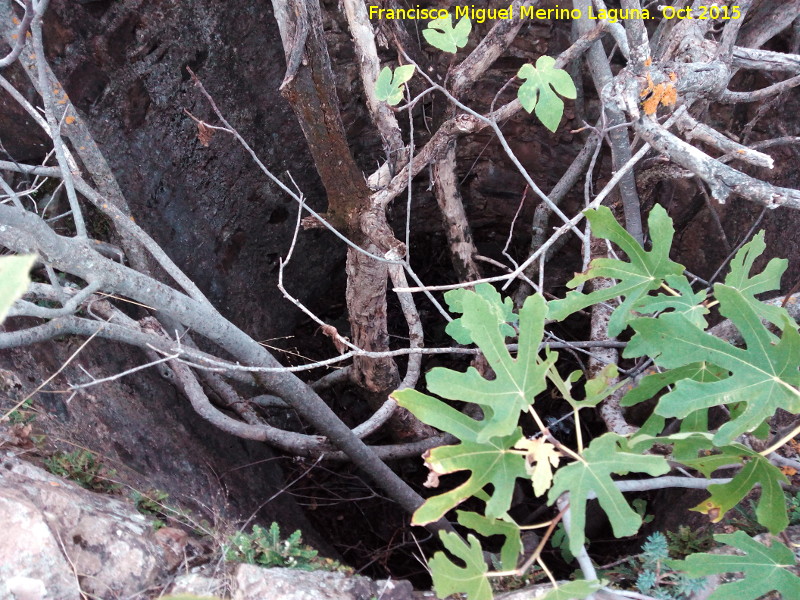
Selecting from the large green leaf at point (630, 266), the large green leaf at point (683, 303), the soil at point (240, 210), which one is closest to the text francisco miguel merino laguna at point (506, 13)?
the soil at point (240, 210)

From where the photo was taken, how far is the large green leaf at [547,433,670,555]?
896 millimetres

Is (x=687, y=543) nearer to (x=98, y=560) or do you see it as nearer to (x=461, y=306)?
(x=461, y=306)

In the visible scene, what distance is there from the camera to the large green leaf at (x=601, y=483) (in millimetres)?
896

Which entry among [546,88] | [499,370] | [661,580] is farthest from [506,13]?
[661,580]

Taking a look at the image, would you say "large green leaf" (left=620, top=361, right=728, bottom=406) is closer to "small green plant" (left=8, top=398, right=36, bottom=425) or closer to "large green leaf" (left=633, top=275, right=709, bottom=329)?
"large green leaf" (left=633, top=275, right=709, bottom=329)

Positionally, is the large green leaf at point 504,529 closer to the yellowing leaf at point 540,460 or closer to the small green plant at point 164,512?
the yellowing leaf at point 540,460

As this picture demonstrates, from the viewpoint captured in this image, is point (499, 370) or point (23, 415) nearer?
point (499, 370)

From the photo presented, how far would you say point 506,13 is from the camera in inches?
78.2

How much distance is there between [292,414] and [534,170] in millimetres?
1744

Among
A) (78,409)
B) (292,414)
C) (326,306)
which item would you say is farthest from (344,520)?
(78,409)

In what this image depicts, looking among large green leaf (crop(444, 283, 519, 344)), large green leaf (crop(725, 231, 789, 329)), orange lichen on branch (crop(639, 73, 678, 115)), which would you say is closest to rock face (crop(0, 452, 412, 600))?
large green leaf (crop(444, 283, 519, 344))

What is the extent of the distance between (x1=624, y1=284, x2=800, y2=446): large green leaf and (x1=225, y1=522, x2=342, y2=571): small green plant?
0.85 metres

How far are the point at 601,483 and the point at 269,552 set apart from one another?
77 centimetres

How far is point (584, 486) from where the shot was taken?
36.3 inches
